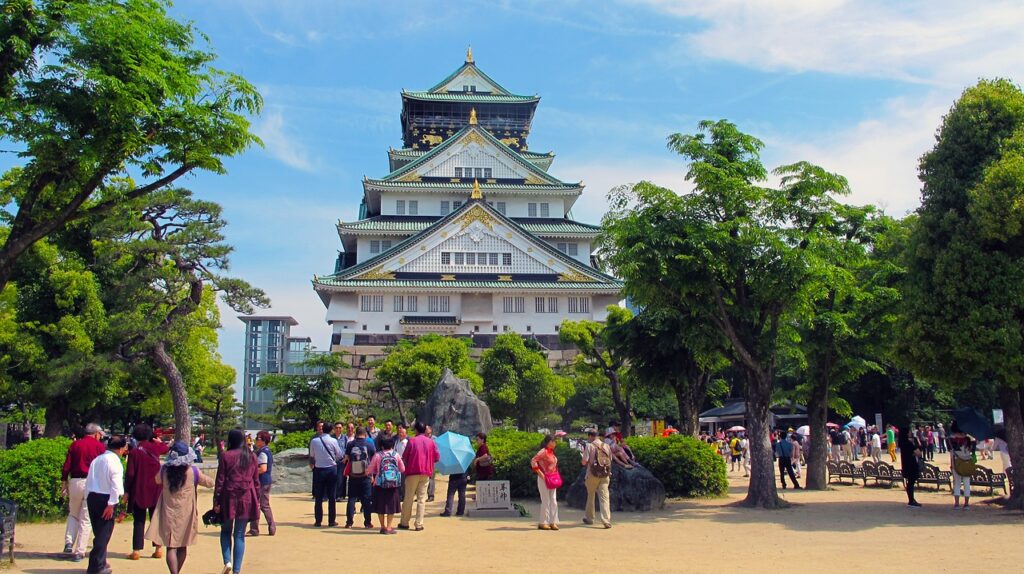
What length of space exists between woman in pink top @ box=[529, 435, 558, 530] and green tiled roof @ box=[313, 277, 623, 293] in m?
32.5

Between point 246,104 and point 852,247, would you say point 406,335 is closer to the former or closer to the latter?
point 852,247

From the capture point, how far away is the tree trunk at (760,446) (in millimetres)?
15016

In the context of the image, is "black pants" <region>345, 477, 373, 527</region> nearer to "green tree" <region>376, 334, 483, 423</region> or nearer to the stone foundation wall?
"green tree" <region>376, 334, 483, 423</region>

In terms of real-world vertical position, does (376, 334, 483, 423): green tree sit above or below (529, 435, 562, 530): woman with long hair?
above

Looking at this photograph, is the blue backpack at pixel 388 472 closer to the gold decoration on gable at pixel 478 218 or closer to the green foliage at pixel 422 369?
the green foliage at pixel 422 369

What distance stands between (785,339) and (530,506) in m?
6.16

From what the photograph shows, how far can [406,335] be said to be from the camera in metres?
44.1

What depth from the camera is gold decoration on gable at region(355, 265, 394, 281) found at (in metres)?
44.9

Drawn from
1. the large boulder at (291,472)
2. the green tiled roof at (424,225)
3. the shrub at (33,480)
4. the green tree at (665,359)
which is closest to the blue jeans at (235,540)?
the shrub at (33,480)

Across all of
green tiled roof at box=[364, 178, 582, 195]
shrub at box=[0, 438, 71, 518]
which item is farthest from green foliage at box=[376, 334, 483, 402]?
green tiled roof at box=[364, 178, 582, 195]

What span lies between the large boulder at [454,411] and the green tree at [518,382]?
9.65 m

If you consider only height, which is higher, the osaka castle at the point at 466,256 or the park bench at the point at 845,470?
the osaka castle at the point at 466,256

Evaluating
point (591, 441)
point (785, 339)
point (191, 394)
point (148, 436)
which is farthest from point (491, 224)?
point (148, 436)

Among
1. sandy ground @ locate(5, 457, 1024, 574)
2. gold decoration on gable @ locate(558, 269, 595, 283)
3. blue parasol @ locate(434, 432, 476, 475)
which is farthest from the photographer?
gold decoration on gable @ locate(558, 269, 595, 283)
